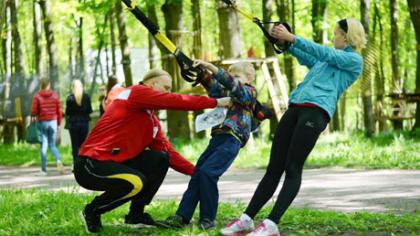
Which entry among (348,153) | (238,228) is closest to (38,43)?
(348,153)

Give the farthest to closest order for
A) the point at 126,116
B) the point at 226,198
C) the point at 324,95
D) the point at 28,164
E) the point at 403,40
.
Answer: the point at 403,40
the point at 28,164
the point at 226,198
the point at 126,116
the point at 324,95

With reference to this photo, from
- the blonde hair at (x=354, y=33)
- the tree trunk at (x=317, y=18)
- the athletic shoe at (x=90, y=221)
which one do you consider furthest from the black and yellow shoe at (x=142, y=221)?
the tree trunk at (x=317, y=18)

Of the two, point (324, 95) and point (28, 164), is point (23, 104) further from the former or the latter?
point (324, 95)

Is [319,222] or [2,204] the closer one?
[319,222]

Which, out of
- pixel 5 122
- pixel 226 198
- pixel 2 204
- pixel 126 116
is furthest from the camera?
pixel 5 122

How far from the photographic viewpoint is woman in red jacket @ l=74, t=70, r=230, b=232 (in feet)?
20.9

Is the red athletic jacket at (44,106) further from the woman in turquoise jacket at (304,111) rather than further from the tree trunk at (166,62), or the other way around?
the woman in turquoise jacket at (304,111)

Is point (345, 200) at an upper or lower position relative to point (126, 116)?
lower

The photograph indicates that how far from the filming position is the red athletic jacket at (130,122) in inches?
253

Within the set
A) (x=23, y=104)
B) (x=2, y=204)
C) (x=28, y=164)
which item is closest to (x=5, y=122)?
(x=23, y=104)

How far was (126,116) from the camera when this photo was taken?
21.3 ft

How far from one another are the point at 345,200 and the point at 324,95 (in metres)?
3.66

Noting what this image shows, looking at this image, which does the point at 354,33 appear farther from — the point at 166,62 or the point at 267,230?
the point at 166,62

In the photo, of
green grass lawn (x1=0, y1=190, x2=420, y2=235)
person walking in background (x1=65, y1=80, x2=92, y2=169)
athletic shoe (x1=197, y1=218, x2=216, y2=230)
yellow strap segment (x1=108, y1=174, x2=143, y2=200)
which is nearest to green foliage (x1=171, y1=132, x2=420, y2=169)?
person walking in background (x1=65, y1=80, x2=92, y2=169)
